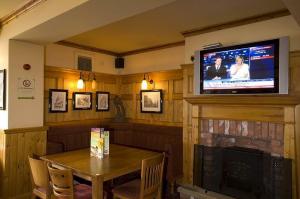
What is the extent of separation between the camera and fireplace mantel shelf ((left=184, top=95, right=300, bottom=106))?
262 cm

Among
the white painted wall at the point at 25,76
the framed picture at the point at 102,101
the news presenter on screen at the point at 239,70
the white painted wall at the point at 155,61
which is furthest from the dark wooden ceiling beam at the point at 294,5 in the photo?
the framed picture at the point at 102,101

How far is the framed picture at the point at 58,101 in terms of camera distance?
4.04 m

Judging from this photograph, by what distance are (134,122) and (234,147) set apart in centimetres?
234

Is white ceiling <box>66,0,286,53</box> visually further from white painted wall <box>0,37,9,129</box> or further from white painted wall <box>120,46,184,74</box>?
white painted wall <box>0,37,9,129</box>

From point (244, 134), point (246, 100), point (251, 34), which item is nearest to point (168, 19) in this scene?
point (251, 34)

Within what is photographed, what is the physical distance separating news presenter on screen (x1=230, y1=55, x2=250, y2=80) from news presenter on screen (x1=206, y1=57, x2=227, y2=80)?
110mm

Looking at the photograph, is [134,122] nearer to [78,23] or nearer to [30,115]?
[30,115]

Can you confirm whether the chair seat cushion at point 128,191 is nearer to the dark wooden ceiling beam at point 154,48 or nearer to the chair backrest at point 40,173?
the chair backrest at point 40,173

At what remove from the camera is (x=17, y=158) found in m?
3.23

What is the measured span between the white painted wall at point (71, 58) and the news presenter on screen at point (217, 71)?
2.60 meters

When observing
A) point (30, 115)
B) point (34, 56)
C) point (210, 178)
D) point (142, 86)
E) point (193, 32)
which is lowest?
point (210, 178)

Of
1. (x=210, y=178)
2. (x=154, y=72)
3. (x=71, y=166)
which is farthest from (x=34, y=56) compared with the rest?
(x=210, y=178)

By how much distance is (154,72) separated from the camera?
15.1 feet

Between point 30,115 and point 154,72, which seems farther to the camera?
point 154,72
